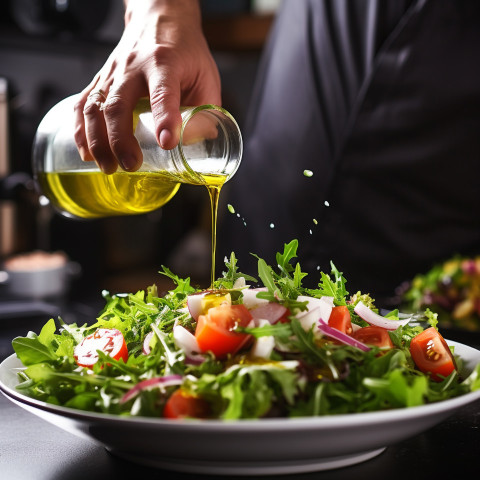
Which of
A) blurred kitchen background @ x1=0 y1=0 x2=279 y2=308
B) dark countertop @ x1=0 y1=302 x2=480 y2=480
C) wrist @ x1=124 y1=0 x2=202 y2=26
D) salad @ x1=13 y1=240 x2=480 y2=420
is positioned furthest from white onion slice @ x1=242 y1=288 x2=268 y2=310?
blurred kitchen background @ x1=0 y1=0 x2=279 y2=308

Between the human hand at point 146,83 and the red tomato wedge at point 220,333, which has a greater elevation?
the human hand at point 146,83

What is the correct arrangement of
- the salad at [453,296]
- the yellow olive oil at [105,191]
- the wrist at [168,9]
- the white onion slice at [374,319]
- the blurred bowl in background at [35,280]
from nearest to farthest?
1. the white onion slice at [374,319]
2. the yellow olive oil at [105,191]
3. the wrist at [168,9]
4. the salad at [453,296]
5. the blurred bowl in background at [35,280]

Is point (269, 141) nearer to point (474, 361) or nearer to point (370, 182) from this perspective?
point (370, 182)

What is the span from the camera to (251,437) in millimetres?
628

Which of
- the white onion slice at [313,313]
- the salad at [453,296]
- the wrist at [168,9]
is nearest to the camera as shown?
the white onion slice at [313,313]

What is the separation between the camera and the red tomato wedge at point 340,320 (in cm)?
89

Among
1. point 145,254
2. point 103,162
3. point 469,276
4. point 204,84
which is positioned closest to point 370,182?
point 469,276

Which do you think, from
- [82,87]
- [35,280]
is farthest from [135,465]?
[82,87]

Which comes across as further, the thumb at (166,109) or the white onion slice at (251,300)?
the thumb at (166,109)

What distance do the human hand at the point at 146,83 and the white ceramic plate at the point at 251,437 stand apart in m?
0.44

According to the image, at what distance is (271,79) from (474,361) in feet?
4.99

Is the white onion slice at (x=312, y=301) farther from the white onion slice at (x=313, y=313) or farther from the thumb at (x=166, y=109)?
the thumb at (x=166, y=109)

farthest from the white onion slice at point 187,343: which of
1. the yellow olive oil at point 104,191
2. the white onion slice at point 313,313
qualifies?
the yellow olive oil at point 104,191

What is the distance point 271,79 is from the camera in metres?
2.29
